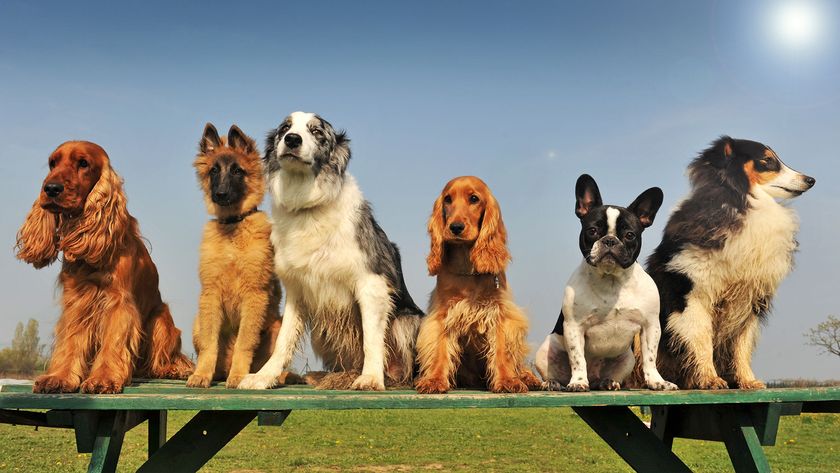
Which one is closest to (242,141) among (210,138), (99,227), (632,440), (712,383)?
(210,138)

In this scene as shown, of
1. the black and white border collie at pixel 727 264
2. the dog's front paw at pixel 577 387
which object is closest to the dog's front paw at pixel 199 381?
the dog's front paw at pixel 577 387

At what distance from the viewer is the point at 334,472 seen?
1180cm

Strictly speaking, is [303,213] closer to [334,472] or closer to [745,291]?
[745,291]

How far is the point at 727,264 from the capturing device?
189 inches

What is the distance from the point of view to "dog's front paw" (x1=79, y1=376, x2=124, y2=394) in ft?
13.1

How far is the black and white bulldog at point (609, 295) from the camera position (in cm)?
433

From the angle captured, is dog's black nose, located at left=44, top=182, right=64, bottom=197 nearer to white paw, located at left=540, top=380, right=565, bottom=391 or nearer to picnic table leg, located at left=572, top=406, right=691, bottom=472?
white paw, located at left=540, top=380, right=565, bottom=391

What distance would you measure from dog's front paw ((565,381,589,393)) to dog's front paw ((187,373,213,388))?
240 cm

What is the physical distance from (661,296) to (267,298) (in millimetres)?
2944

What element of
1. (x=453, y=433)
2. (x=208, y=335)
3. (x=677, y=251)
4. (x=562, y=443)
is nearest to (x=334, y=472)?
(x=453, y=433)

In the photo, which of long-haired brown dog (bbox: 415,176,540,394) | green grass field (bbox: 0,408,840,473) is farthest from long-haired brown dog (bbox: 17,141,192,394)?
green grass field (bbox: 0,408,840,473)

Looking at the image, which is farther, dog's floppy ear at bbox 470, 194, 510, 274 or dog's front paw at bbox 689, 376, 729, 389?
dog's front paw at bbox 689, 376, 729, 389

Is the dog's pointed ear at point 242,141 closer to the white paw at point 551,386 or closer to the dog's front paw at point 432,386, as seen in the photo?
the dog's front paw at point 432,386

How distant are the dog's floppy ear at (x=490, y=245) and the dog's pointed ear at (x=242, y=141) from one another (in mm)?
1927
